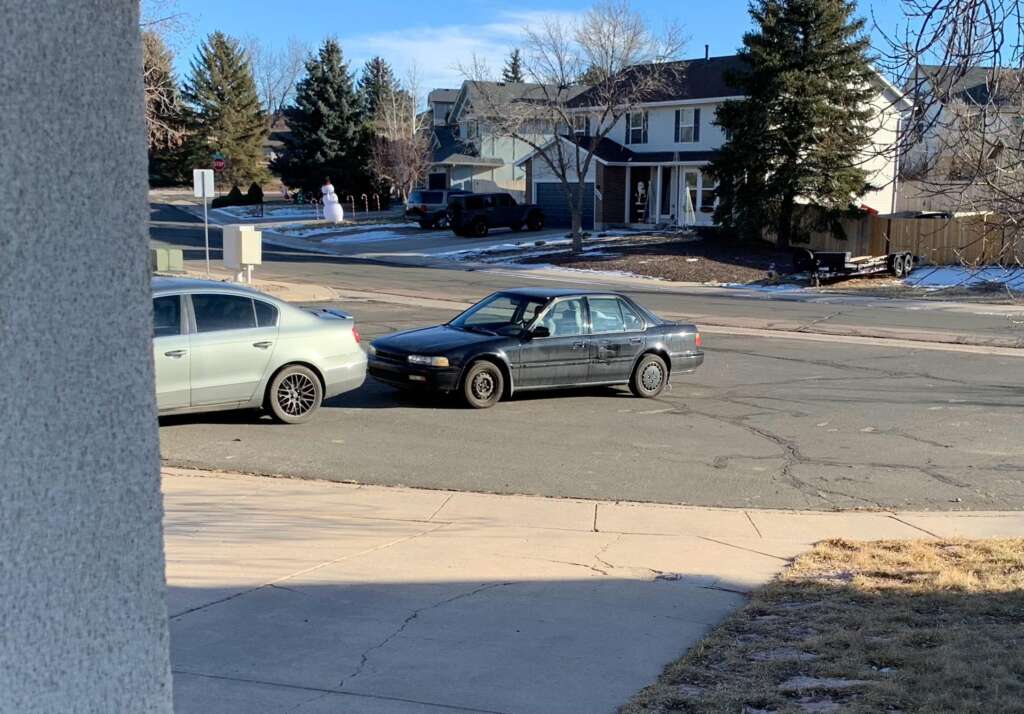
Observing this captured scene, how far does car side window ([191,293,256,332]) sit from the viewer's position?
1075 cm

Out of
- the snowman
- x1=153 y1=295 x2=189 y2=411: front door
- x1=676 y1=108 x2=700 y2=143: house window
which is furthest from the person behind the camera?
the snowman

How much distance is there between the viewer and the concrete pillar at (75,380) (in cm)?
197

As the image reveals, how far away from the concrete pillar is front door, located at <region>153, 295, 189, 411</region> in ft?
28.1

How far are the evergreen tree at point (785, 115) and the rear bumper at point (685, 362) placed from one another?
72.0 ft

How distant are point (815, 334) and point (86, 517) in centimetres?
2079

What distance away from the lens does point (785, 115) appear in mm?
36031

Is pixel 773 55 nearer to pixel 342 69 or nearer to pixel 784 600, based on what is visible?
pixel 784 600

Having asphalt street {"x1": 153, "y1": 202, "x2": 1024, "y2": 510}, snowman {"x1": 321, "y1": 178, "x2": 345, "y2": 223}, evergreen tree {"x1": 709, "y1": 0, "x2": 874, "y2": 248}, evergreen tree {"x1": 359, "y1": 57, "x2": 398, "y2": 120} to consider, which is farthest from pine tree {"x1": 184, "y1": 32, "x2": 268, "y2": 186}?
asphalt street {"x1": 153, "y1": 202, "x2": 1024, "y2": 510}

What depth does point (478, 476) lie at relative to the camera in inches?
375

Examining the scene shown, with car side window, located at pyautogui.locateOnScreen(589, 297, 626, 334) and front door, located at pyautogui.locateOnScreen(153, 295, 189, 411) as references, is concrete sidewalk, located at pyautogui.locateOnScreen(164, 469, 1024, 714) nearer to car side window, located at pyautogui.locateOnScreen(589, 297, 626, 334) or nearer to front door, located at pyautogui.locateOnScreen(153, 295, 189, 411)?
front door, located at pyautogui.locateOnScreen(153, 295, 189, 411)

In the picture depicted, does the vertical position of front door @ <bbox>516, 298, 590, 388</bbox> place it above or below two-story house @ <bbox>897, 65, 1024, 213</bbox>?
below

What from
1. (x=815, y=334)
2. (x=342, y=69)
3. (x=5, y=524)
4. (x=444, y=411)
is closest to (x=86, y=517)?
(x=5, y=524)

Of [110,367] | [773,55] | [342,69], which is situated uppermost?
[342,69]

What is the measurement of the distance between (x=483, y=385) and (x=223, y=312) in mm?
3280
